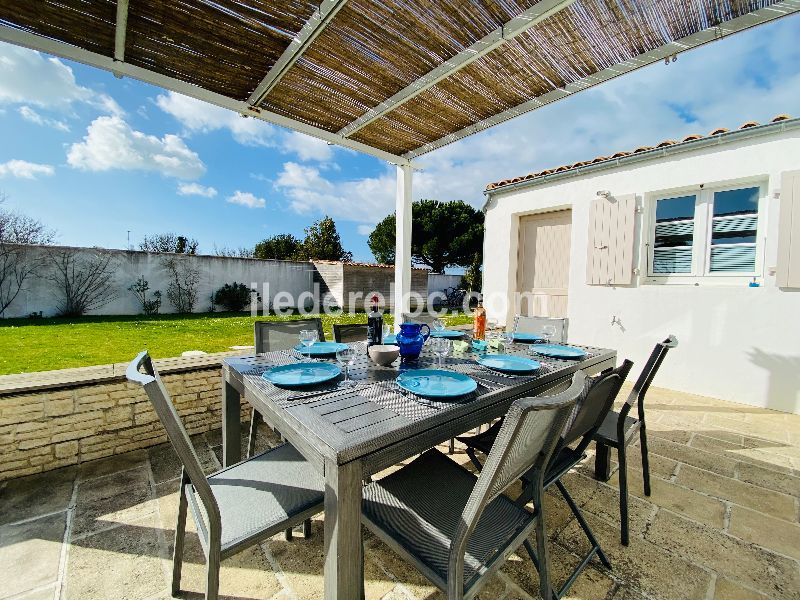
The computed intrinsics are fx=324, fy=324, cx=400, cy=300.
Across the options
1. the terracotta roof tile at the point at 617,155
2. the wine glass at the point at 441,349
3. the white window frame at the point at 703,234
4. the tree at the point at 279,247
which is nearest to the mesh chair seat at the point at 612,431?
the wine glass at the point at 441,349

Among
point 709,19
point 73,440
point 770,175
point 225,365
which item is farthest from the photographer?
point 770,175

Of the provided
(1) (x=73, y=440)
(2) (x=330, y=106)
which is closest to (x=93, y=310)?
(1) (x=73, y=440)

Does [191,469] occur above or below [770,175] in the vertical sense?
below

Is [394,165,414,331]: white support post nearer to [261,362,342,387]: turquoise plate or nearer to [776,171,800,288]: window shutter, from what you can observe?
[261,362,342,387]: turquoise plate

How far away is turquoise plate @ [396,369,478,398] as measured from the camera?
120 centimetres

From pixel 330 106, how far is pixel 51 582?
3138 millimetres

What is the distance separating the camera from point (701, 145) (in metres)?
3.54

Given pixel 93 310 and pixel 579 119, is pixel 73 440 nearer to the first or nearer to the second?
pixel 579 119

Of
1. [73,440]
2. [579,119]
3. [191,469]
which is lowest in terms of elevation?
[73,440]

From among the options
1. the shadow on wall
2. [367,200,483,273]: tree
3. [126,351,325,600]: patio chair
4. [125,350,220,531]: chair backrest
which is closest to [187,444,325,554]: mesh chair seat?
[126,351,325,600]: patio chair

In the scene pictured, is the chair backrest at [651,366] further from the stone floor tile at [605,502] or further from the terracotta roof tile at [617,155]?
the terracotta roof tile at [617,155]

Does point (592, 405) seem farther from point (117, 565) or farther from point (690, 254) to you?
point (690, 254)

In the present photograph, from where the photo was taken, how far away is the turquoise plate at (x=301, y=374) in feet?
4.31

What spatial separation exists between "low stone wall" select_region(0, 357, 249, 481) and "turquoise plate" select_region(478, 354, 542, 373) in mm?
2008
